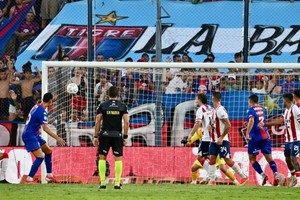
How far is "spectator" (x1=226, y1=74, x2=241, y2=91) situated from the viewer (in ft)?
88.8

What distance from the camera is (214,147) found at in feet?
83.1

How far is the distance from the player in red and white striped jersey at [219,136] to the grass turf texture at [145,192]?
4.50ft

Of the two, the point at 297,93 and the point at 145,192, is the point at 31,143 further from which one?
the point at 297,93

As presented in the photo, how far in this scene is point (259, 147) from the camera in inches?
1013

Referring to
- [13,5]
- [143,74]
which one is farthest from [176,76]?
[13,5]

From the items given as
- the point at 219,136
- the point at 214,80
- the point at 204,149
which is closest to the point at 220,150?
the point at 219,136

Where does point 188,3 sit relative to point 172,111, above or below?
above

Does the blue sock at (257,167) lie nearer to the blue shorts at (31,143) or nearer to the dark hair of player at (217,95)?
the dark hair of player at (217,95)

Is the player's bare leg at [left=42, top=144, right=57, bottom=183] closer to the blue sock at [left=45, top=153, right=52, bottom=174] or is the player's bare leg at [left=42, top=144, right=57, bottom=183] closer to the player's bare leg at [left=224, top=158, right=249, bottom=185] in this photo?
the blue sock at [left=45, top=153, right=52, bottom=174]

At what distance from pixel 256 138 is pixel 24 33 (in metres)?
8.88

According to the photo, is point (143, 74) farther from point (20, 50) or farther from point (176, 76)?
point (20, 50)

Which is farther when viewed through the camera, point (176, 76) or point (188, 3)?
point (188, 3)

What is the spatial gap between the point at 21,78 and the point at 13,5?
13.1 ft

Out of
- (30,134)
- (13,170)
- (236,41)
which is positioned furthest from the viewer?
(236,41)
